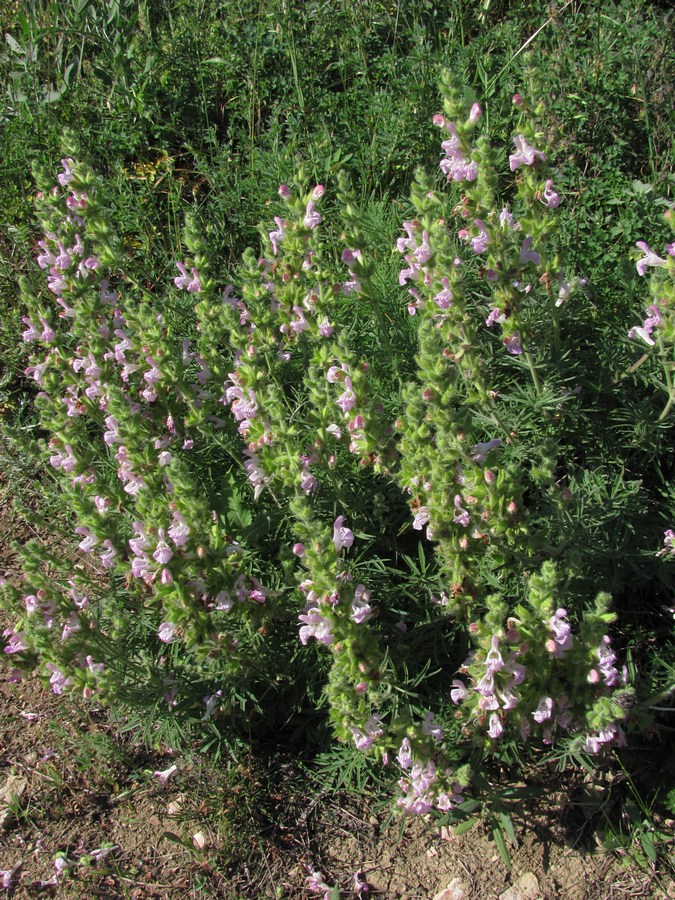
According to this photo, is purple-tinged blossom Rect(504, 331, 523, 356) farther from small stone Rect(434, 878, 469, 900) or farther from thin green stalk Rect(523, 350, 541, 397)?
small stone Rect(434, 878, 469, 900)

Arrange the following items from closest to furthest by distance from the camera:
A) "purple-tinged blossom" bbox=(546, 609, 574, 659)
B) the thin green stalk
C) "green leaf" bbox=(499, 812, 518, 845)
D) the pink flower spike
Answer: "purple-tinged blossom" bbox=(546, 609, 574, 659)
"green leaf" bbox=(499, 812, 518, 845)
the thin green stalk
the pink flower spike

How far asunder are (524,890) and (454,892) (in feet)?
0.77

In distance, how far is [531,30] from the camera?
5.48 meters

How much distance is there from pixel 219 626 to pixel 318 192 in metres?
1.68

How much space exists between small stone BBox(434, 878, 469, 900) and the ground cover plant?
0.24m

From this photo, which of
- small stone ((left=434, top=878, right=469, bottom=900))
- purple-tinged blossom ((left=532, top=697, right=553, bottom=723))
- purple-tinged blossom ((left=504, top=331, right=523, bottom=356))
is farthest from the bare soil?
purple-tinged blossom ((left=504, top=331, right=523, bottom=356))

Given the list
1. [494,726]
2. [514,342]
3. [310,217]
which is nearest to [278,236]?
[310,217]

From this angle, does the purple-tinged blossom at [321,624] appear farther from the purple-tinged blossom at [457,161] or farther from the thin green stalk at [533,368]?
the purple-tinged blossom at [457,161]

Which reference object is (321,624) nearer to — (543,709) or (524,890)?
(543,709)

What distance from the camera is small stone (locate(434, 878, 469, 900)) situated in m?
2.74

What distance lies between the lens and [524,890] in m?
2.72

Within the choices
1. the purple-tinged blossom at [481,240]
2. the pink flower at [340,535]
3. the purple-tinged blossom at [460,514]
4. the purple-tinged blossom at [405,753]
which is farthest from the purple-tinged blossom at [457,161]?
→ the purple-tinged blossom at [405,753]

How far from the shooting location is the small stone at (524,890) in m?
2.70

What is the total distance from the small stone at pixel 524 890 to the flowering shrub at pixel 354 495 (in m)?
0.40
